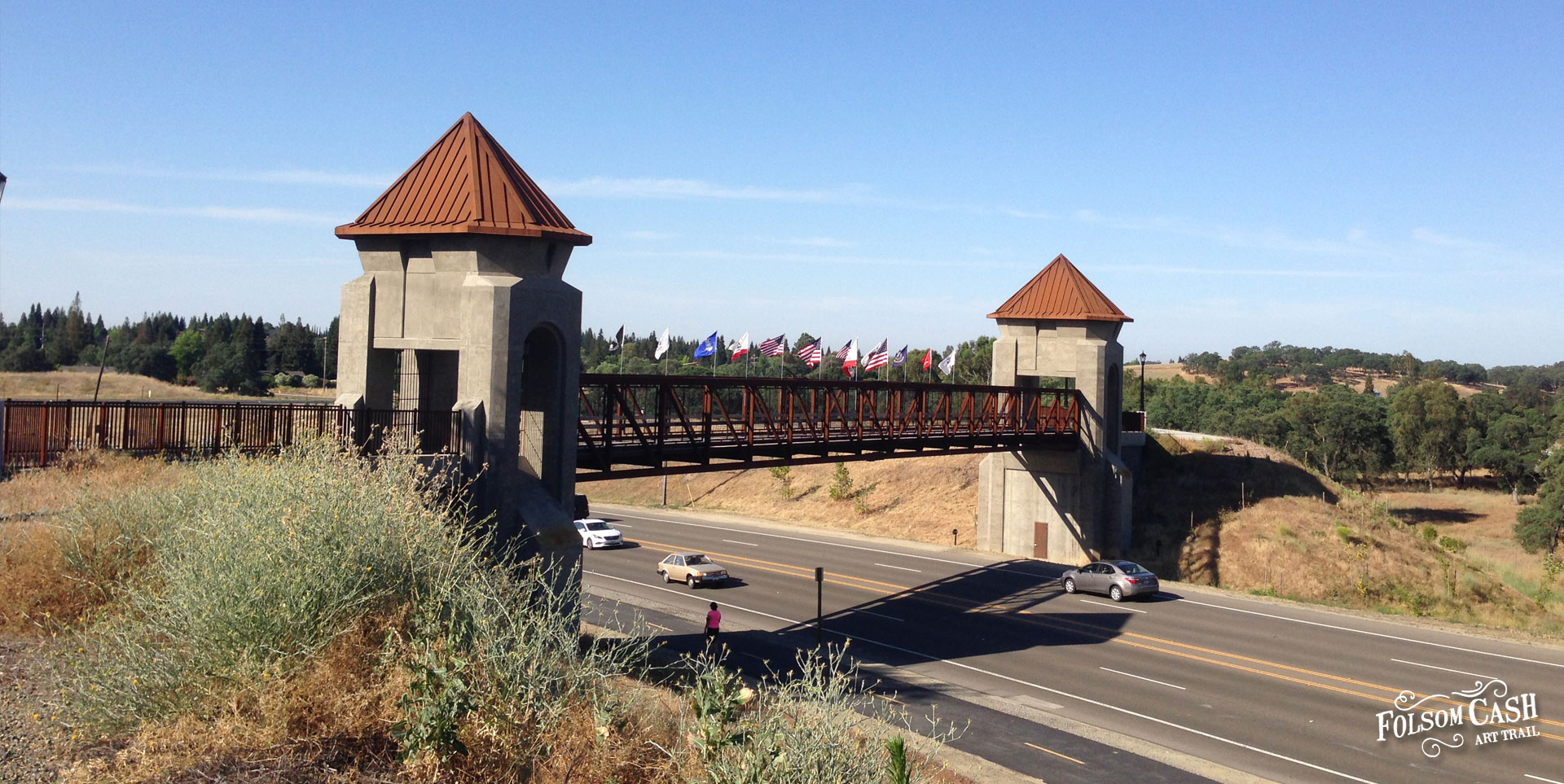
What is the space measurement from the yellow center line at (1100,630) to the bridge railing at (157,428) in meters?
20.1

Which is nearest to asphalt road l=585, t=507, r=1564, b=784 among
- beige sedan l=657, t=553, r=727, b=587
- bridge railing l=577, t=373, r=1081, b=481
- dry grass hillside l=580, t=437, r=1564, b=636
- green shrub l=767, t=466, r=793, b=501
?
beige sedan l=657, t=553, r=727, b=587

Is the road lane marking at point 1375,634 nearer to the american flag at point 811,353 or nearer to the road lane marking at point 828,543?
the road lane marking at point 828,543

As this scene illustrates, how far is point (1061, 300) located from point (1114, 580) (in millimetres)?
13686

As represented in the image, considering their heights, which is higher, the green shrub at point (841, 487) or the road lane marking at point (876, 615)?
the green shrub at point (841, 487)

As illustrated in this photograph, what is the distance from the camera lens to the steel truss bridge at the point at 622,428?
16766 mm

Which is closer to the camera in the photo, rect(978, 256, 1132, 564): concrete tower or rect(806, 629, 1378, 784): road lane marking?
rect(806, 629, 1378, 784): road lane marking

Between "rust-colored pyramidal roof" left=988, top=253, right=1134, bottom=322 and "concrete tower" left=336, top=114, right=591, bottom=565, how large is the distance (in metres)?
25.6

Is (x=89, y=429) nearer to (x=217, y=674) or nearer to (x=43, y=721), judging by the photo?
(x=43, y=721)

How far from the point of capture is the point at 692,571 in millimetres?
36219

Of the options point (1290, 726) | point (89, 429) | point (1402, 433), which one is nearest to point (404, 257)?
point (89, 429)

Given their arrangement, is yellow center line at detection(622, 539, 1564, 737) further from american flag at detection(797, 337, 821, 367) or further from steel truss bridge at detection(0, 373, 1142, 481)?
american flag at detection(797, 337, 821, 367)

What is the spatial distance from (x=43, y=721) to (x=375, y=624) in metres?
3.03

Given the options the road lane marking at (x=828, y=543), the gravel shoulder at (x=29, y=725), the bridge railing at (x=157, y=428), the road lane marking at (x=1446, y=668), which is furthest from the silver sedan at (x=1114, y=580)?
Result: the gravel shoulder at (x=29, y=725)

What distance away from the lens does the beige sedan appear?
118 feet
